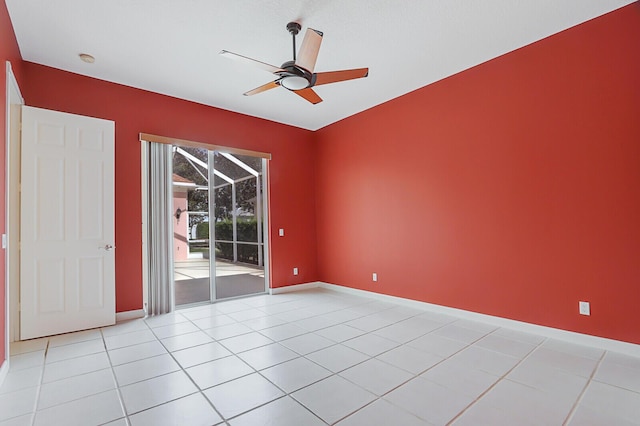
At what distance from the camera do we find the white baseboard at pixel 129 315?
3985mm

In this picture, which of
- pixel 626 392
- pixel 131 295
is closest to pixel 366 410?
pixel 626 392

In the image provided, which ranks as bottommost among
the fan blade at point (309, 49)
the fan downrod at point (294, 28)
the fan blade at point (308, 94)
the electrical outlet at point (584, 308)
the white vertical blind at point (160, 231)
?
the electrical outlet at point (584, 308)

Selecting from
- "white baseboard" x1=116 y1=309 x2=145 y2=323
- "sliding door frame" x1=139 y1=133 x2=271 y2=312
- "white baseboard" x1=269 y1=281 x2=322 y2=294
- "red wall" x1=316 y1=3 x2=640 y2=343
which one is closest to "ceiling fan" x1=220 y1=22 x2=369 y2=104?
"red wall" x1=316 y1=3 x2=640 y2=343

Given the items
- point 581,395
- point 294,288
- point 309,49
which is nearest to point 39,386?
point 309,49

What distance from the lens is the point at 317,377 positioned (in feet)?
8.04

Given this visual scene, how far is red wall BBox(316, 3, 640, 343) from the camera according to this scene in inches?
111

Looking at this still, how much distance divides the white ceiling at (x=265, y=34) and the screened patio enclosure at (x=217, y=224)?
127 centimetres

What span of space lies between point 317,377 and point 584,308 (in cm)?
262

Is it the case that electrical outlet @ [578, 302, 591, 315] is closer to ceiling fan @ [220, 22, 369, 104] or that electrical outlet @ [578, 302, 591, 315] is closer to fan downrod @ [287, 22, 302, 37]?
ceiling fan @ [220, 22, 369, 104]

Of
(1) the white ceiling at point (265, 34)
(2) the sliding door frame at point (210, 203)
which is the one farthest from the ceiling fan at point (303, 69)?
(2) the sliding door frame at point (210, 203)

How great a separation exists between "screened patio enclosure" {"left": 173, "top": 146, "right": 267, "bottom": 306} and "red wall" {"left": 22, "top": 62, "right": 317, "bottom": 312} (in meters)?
0.30

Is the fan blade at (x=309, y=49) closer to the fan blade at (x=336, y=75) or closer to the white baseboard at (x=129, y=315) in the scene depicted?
the fan blade at (x=336, y=75)

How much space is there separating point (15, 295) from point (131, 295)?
43.3 inches

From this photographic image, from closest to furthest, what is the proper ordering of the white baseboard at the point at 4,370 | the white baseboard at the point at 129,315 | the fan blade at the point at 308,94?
the white baseboard at the point at 4,370
the fan blade at the point at 308,94
the white baseboard at the point at 129,315
